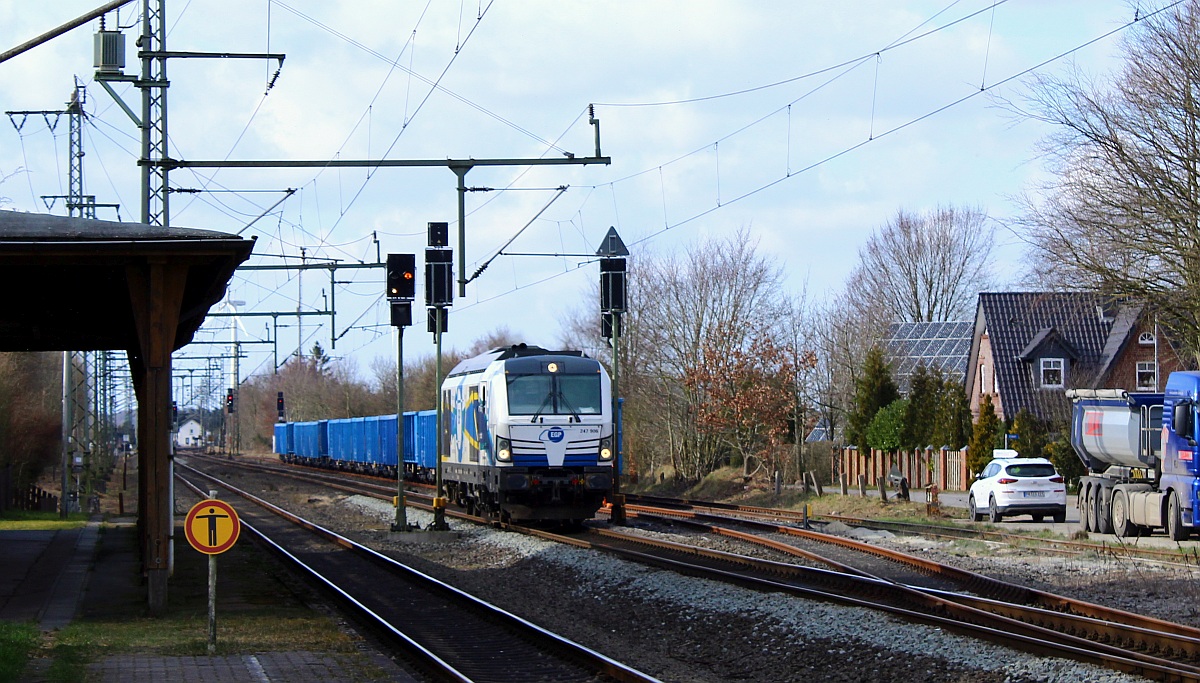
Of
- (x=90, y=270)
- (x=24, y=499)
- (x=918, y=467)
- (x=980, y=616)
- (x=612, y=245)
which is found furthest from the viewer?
(x=918, y=467)

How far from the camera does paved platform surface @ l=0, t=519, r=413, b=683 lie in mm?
10945

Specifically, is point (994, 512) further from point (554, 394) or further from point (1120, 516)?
point (554, 394)

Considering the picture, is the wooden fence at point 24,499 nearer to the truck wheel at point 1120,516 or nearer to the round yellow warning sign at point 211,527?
the round yellow warning sign at point 211,527

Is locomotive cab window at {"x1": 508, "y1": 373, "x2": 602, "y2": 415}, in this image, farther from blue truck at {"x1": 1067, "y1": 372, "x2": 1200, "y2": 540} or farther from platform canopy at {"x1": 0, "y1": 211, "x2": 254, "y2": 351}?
blue truck at {"x1": 1067, "y1": 372, "x2": 1200, "y2": 540}

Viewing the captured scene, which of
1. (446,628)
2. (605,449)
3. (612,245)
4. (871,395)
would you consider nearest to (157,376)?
(446,628)

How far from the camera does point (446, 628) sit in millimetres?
14055

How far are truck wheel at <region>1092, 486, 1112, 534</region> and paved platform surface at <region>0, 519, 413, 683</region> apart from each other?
16657 millimetres

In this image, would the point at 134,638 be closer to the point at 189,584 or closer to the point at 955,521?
the point at 189,584

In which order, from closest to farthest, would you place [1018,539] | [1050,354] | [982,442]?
1. [1018,539]
2. [982,442]
3. [1050,354]

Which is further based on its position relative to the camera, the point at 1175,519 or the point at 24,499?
the point at 24,499

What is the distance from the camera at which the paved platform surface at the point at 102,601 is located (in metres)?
10.9

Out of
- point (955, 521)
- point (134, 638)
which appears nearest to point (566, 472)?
point (955, 521)

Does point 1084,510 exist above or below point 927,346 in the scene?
below

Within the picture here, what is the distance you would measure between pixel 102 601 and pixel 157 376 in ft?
11.9
